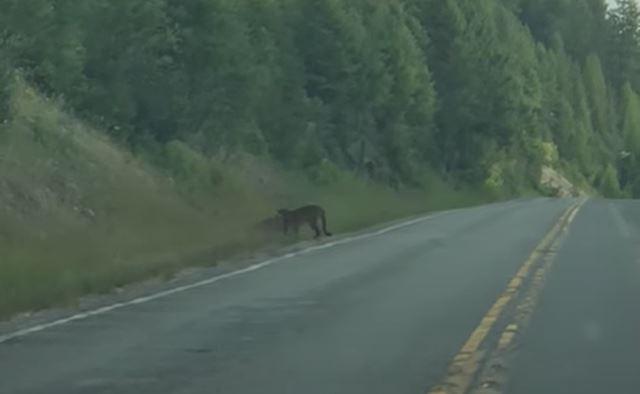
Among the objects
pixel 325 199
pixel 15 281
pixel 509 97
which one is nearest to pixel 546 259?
pixel 15 281

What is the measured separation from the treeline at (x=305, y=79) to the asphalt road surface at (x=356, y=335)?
860 cm

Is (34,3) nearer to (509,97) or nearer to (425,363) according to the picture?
(425,363)

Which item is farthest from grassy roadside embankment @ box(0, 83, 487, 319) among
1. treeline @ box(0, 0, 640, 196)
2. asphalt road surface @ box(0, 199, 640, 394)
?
asphalt road surface @ box(0, 199, 640, 394)

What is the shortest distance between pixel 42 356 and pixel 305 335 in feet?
9.04

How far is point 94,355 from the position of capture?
38.1ft

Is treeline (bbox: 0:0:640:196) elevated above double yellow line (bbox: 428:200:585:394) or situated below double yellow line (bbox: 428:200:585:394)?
above

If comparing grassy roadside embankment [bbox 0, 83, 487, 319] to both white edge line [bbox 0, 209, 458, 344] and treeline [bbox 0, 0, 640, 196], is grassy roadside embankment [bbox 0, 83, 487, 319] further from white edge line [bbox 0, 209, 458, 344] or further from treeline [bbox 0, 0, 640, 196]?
treeline [bbox 0, 0, 640, 196]

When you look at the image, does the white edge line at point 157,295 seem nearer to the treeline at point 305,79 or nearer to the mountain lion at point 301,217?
the mountain lion at point 301,217

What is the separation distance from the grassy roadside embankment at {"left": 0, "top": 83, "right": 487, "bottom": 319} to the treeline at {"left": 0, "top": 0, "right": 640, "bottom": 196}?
123 cm

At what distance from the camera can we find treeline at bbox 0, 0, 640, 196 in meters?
32.8

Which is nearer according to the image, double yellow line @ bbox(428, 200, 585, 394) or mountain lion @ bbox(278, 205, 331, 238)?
double yellow line @ bbox(428, 200, 585, 394)

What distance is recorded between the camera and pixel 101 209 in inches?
1045

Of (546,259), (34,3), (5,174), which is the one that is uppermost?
(34,3)

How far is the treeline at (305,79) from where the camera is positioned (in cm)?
3284
